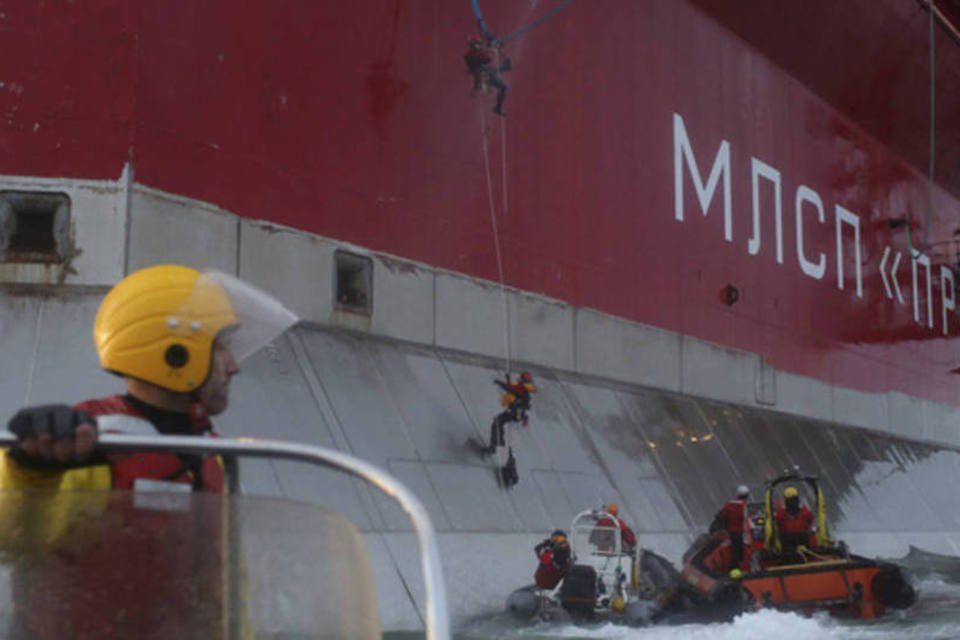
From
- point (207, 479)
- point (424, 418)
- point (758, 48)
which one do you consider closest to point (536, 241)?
point (424, 418)

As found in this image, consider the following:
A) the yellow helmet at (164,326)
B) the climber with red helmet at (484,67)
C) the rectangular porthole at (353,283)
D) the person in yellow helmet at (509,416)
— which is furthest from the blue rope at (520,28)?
the yellow helmet at (164,326)

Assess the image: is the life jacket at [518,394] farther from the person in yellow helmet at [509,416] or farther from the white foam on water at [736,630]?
the white foam on water at [736,630]

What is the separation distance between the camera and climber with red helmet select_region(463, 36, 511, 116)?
1284 cm

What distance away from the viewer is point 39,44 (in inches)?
379

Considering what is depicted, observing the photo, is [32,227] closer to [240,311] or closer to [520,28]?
[520,28]

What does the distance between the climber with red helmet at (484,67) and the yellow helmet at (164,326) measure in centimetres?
1032

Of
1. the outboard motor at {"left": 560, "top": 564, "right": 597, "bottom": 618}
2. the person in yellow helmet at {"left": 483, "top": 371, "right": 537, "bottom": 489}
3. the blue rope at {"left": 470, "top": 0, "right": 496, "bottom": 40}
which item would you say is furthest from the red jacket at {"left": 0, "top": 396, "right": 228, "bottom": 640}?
the blue rope at {"left": 470, "top": 0, "right": 496, "bottom": 40}

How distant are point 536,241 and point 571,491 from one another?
2737mm

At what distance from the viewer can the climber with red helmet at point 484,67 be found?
42.1 feet

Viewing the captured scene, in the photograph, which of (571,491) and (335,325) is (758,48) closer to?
(571,491)

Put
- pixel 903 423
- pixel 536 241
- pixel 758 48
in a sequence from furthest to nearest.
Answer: pixel 903 423 → pixel 758 48 → pixel 536 241

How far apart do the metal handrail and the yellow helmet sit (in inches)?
15.6

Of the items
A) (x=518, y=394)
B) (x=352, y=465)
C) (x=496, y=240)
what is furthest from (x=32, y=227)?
(x=352, y=465)

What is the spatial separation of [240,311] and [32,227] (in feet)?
23.6
